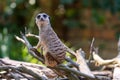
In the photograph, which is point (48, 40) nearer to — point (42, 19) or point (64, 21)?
point (42, 19)

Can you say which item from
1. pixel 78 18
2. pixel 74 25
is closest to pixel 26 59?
pixel 74 25

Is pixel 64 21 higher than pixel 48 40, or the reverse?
pixel 64 21

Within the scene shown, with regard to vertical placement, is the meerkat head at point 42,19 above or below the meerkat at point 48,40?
above

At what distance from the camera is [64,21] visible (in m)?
2.88

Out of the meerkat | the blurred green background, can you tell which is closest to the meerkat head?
the meerkat

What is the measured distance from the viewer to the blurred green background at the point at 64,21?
8.36 ft

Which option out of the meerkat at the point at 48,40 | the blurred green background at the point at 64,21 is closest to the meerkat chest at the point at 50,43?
the meerkat at the point at 48,40

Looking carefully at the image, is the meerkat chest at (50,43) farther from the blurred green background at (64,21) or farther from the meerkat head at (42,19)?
the blurred green background at (64,21)

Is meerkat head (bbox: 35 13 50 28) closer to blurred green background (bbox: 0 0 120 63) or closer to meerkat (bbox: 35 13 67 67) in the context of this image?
meerkat (bbox: 35 13 67 67)

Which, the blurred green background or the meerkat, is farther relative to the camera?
the blurred green background

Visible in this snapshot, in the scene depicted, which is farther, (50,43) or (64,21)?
(64,21)

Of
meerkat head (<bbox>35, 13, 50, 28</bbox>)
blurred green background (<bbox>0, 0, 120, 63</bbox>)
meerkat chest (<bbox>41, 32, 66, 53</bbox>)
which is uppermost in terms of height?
blurred green background (<bbox>0, 0, 120, 63</bbox>)

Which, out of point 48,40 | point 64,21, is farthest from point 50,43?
point 64,21

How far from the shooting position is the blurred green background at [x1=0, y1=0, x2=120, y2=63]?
2.55 metres
